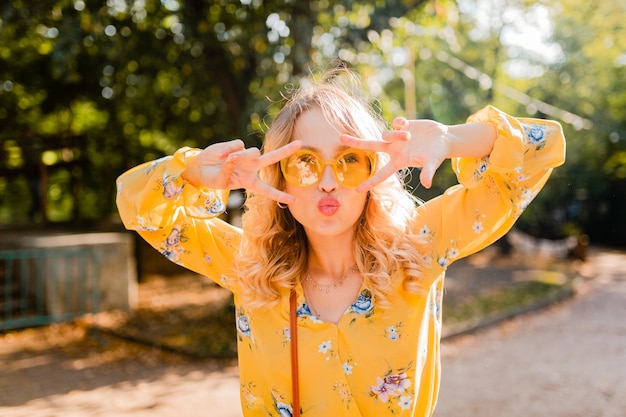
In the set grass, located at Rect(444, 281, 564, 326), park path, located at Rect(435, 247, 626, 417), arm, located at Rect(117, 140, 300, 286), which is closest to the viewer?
arm, located at Rect(117, 140, 300, 286)

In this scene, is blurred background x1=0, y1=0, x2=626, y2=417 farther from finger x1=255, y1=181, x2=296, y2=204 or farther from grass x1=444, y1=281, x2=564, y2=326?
finger x1=255, y1=181, x2=296, y2=204

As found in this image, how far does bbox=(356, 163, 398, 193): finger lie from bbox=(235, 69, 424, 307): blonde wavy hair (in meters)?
0.09

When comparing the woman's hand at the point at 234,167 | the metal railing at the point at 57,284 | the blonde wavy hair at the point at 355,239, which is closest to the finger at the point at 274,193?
the woman's hand at the point at 234,167

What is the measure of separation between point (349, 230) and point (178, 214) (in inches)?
22.7

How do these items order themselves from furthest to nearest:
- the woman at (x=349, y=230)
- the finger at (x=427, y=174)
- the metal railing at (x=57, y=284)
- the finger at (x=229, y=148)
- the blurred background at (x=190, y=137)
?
the metal railing at (x=57, y=284), the blurred background at (x=190, y=137), the finger at (x=229, y=148), the woman at (x=349, y=230), the finger at (x=427, y=174)

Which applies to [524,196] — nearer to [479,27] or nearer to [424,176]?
[424,176]

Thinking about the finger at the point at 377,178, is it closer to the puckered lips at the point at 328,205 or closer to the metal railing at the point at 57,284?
the puckered lips at the point at 328,205

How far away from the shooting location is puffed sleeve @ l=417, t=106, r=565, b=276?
1.71 meters

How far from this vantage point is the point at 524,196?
1.72 meters

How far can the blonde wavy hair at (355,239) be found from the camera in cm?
174

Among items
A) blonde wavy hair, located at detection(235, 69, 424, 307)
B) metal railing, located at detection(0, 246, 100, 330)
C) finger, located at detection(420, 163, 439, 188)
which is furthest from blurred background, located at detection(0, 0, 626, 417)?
finger, located at detection(420, 163, 439, 188)

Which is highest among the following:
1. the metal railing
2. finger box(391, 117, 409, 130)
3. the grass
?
finger box(391, 117, 409, 130)

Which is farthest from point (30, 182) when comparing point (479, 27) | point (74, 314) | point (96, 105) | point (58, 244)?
point (479, 27)

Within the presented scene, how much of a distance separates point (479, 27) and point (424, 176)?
590 inches
